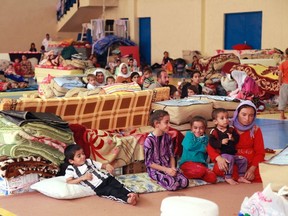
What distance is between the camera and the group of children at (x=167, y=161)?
6062 millimetres

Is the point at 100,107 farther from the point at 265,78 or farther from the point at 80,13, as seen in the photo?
the point at 80,13

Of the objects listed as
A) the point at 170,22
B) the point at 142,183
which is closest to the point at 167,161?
the point at 142,183

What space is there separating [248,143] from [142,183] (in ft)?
4.13

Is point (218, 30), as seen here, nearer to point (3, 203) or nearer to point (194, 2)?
point (194, 2)

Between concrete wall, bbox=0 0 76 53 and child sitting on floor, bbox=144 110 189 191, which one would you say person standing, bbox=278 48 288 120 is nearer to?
child sitting on floor, bbox=144 110 189 191

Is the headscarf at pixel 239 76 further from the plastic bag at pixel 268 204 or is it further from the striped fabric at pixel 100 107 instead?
the plastic bag at pixel 268 204

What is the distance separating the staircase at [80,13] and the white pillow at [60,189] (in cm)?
2152

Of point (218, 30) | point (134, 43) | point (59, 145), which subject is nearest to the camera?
point (59, 145)

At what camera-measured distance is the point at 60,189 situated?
596cm

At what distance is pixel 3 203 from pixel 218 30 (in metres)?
16.9

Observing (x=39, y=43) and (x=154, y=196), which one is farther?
(x=39, y=43)

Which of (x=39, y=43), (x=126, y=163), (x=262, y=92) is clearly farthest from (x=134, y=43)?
(x=126, y=163)

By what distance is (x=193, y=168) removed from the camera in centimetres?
675

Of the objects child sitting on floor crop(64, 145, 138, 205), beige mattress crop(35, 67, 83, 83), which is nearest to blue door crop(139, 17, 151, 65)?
beige mattress crop(35, 67, 83, 83)
